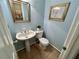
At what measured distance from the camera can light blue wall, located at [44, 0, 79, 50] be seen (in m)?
1.75

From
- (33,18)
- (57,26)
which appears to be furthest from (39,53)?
(33,18)

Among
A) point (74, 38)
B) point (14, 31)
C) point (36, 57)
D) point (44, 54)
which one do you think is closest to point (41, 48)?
point (44, 54)

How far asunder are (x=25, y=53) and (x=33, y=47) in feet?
1.47

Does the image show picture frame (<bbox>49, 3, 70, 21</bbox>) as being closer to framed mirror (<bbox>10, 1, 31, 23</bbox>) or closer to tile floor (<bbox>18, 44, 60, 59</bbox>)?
framed mirror (<bbox>10, 1, 31, 23</bbox>)

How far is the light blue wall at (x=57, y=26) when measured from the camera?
5.75 feet

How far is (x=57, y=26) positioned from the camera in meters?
2.24

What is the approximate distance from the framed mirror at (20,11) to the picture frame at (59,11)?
0.90 m

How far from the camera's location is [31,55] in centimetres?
222

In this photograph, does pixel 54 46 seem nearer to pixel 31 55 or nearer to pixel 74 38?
pixel 31 55

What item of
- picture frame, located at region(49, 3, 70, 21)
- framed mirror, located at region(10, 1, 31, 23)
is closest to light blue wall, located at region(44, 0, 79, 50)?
picture frame, located at region(49, 3, 70, 21)

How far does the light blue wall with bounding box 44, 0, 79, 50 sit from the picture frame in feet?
0.36

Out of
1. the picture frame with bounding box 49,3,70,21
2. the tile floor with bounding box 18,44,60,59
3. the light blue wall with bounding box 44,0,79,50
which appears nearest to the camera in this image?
the light blue wall with bounding box 44,0,79,50

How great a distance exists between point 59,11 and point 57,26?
52 centimetres

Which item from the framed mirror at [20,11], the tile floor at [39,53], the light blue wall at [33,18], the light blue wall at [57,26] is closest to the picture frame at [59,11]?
the light blue wall at [57,26]
